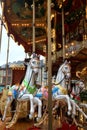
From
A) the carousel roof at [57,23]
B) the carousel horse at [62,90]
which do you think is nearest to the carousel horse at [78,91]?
the carousel horse at [62,90]

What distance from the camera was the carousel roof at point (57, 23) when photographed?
6.96 meters

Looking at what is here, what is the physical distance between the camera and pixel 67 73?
5.16 metres

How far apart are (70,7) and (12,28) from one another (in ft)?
7.37

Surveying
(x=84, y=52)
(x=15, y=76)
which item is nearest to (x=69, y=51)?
(x=84, y=52)

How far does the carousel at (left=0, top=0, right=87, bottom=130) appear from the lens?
5.06 meters

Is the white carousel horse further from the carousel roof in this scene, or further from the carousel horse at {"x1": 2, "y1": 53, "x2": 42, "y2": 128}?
the carousel roof

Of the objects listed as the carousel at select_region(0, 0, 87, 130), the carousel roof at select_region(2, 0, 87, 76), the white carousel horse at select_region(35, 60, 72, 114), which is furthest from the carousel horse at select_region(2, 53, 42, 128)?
the carousel roof at select_region(2, 0, 87, 76)

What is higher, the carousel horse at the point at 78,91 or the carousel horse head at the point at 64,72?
the carousel horse head at the point at 64,72

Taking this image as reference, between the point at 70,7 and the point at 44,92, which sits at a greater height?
the point at 70,7

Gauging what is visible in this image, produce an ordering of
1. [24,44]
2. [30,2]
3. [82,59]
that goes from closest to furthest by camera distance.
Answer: [30,2] < [82,59] < [24,44]

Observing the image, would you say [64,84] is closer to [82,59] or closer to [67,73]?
[67,73]

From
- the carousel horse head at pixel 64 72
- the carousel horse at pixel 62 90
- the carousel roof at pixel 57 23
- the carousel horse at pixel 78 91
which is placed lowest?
the carousel horse at pixel 78 91

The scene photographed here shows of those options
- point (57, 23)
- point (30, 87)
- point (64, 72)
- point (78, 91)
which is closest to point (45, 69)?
point (78, 91)

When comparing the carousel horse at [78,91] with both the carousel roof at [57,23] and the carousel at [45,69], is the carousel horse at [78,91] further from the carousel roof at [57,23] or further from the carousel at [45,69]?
the carousel roof at [57,23]
